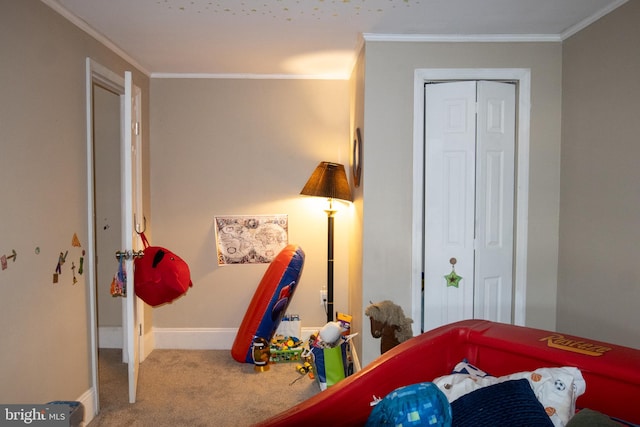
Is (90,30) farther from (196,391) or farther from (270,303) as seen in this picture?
(196,391)

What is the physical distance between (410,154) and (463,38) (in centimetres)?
79

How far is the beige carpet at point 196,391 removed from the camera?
9.93 feet

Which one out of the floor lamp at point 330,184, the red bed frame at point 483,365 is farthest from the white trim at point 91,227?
the red bed frame at point 483,365

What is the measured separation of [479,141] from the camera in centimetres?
314

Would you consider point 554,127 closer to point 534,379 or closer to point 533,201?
point 533,201

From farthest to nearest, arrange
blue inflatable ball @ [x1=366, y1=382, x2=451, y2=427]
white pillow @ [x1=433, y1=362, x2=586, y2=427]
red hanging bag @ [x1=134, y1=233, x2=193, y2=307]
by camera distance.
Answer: red hanging bag @ [x1=134, y1=233, x2=193, y2=307] < white pillow @ [x1=433, y1=362, x2=586, y2=427] < blue inflatable ball @ [x1=366, y1=382, x2=451, y2=427]

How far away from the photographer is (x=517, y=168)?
125 inches

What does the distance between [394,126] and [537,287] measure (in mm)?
1361

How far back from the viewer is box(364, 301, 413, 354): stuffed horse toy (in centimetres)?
273

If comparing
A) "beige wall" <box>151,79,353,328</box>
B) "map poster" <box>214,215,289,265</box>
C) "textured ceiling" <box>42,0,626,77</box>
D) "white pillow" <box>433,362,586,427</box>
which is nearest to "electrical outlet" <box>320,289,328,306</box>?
"beige wall" <box>151,79,353,328</box>

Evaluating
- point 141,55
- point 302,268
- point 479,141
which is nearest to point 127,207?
point 141,55

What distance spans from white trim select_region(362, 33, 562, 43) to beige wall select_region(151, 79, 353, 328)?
1150mm

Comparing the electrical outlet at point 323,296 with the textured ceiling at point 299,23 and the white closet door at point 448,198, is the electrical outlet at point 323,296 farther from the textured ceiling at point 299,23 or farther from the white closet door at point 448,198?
the textured ceiling at point 299,23

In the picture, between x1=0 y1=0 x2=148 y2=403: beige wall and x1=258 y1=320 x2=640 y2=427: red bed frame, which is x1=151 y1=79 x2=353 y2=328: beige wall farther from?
x1=258 y1=320 x2=640 y2=427: red bed frame
